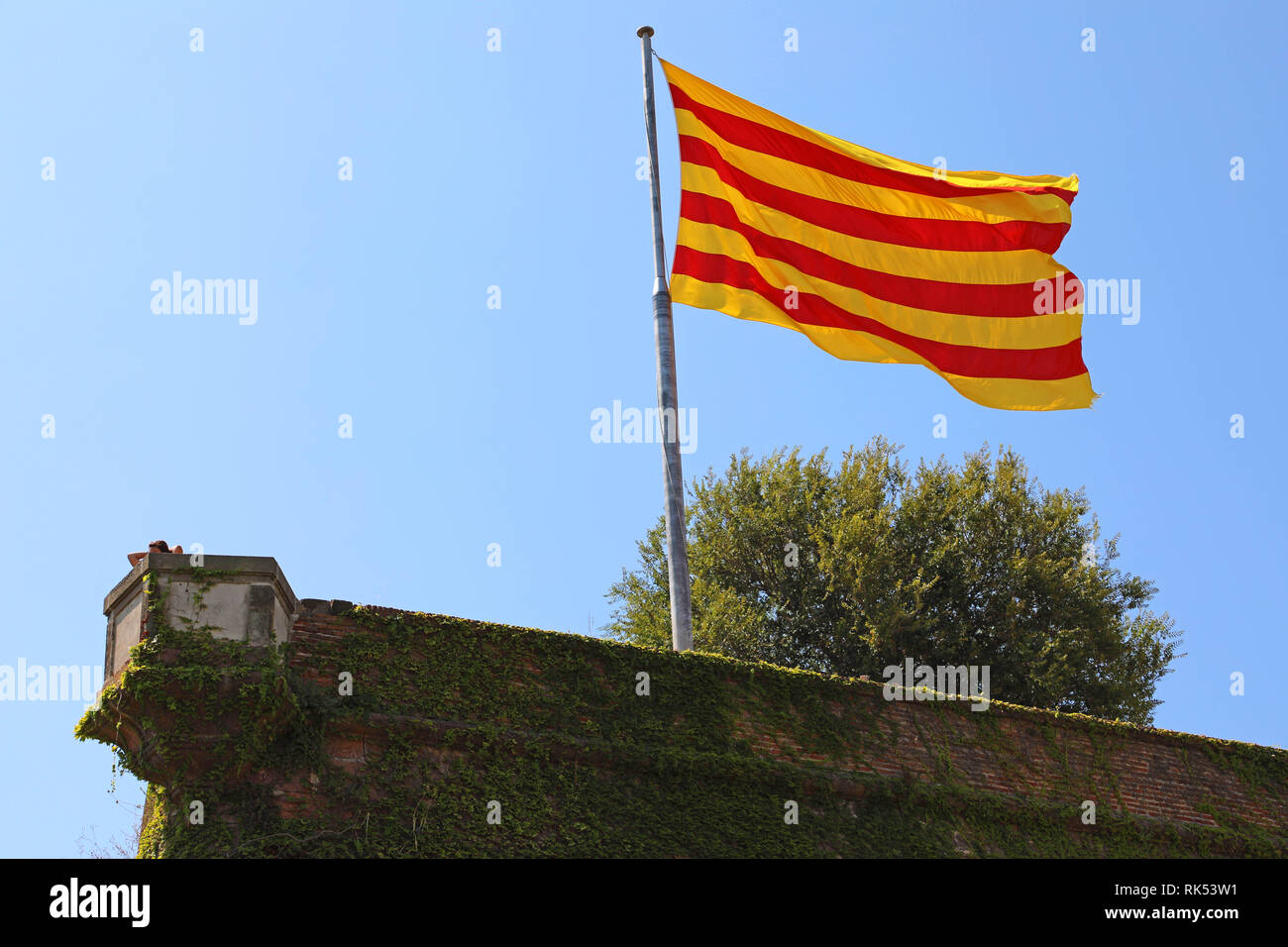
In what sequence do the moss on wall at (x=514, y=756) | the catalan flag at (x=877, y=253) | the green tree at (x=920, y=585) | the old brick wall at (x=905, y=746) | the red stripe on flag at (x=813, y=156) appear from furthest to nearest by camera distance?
the green tree at (x=920, y=585), the red stripe on flag at (x=813, y=156), the catalan flag at (x=877, y=253), the old brick wall at (x=905, y=746), the moss on wall at (x=514, y=756)

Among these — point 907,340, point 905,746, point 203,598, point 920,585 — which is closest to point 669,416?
point 907,340

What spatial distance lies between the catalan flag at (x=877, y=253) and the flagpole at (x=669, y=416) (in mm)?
231

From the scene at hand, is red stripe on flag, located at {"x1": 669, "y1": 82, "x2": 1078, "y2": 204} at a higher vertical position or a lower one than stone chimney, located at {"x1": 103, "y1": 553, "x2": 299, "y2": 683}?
higher

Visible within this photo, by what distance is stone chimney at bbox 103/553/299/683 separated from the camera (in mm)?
8383

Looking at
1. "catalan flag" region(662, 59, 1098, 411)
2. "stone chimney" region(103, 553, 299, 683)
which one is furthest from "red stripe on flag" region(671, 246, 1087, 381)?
"stone chimney" region(103, 553, 299, 683)

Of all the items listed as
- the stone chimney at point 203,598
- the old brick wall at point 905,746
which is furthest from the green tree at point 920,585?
the stone chimney at point 203,598

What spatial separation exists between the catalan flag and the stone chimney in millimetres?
4752

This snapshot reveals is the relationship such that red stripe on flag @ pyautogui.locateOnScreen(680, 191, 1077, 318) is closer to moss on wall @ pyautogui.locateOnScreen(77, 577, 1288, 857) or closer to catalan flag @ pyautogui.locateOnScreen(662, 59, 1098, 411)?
catalan flag @ pyautogui.locateOnScreen(662, 59, 1098, 411)

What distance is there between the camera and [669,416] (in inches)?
442

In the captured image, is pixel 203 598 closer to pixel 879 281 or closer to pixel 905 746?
pixel 905 746

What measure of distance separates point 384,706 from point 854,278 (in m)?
6.12

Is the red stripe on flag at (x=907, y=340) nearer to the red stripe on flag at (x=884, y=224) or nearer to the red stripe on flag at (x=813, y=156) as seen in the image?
the red stripe on flag at (x=884, y=224)

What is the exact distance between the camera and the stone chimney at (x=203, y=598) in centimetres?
838
